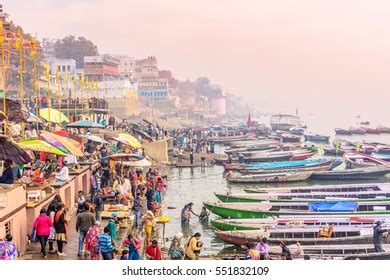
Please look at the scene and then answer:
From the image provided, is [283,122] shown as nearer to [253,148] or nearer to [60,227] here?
[253,148]

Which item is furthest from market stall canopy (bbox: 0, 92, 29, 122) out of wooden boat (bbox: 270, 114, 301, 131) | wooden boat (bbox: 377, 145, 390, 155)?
wooden boat (bbox: 270, 114, 301, 131)

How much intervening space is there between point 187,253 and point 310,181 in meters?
16.5

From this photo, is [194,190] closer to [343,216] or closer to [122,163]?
[122,163]

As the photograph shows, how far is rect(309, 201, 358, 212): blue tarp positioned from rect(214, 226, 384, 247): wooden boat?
2250 mm

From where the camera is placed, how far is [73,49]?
4912 cm

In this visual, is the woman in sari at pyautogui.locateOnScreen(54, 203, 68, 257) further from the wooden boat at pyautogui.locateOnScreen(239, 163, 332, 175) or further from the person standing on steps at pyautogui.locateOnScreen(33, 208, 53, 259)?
the wooden boat at pyautogui.locateOnScreen(239, 163, 332, 175)

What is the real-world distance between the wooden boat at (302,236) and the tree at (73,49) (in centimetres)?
3643

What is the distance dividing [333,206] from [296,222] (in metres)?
2.11

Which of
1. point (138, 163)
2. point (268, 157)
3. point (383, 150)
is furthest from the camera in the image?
point (383, 150)

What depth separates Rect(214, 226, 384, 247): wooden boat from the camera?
1262 centimetres

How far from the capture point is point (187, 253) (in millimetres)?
9172

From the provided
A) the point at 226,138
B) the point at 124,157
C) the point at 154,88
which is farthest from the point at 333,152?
the point at 154,88

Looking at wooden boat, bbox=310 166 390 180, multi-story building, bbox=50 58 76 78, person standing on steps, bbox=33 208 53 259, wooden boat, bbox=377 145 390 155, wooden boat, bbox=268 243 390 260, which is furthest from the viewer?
multi-story building, bbox=50 58 76 78

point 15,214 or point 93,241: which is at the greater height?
point 15,214
